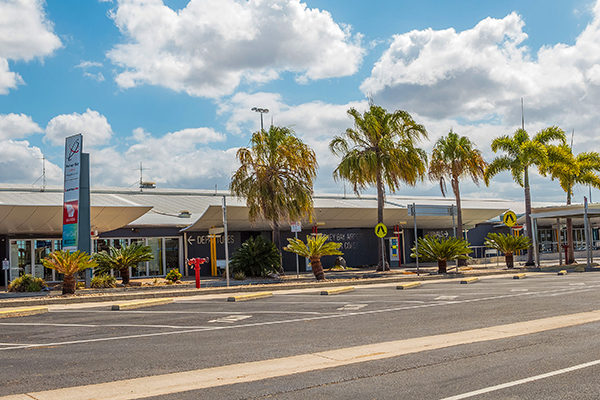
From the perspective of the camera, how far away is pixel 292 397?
620 cm

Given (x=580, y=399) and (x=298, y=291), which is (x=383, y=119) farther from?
(x=580, y=399)

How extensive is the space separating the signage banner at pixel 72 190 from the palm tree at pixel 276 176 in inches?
283

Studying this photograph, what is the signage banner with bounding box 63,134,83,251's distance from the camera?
21.2 meters

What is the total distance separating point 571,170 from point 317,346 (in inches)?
1274

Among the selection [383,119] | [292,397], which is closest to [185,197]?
[383,119]

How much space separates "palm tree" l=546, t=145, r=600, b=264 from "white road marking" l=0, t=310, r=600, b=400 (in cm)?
2797

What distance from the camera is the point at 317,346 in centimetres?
917

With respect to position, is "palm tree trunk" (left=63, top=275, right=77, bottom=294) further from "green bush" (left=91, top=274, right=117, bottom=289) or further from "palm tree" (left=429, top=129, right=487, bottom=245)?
"palm tree" (left=429, top=129, right=487, bottom=245)

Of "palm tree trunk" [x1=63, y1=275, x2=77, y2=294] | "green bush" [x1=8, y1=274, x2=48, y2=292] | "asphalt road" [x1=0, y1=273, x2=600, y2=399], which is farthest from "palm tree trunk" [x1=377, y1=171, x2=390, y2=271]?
"green bush" [x1=8, y1=274, x2=48, y2=292]

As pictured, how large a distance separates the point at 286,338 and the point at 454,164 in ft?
83.4

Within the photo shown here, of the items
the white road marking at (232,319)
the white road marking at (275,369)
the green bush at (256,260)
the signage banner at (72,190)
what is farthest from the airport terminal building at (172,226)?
the white road marking at (275,369)

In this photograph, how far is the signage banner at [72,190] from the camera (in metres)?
21.2

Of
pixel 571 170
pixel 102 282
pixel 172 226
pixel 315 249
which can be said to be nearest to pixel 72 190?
pixel 102 282

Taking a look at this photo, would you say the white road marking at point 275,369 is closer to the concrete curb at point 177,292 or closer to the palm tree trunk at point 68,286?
the concrete curb at point 177,292
